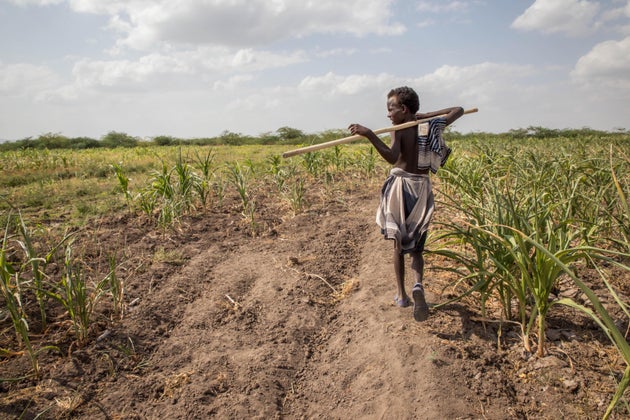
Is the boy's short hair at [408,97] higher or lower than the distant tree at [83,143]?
lower

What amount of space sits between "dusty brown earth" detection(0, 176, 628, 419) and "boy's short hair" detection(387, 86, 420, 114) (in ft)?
3.88

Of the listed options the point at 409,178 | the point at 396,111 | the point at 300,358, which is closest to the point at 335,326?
the point at 300,358

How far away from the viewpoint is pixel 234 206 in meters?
5.17

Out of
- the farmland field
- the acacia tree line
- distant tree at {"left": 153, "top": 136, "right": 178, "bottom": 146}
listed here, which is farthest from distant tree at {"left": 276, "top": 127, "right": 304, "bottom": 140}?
the farmland field

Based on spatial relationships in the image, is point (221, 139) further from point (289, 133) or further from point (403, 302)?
point (403, 302)

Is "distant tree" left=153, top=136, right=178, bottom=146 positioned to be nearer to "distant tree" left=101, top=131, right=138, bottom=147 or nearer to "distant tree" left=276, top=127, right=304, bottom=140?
"distant tree" left=101, top=131, right=138, bottom=147

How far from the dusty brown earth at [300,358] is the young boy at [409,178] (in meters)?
0.41

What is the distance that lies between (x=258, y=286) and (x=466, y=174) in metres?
2.19

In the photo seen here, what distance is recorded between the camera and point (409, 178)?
8.13ft

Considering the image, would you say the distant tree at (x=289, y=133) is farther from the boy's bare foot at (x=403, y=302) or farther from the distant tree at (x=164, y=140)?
the boy's bare foot at (x=403, y=302)

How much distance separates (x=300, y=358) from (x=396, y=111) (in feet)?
4.98

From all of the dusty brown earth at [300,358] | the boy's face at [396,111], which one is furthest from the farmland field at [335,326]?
the boy's face at [396,111]

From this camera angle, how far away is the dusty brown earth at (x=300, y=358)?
1909mm

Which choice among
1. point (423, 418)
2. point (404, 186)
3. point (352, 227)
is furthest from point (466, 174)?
point (423, 418)
